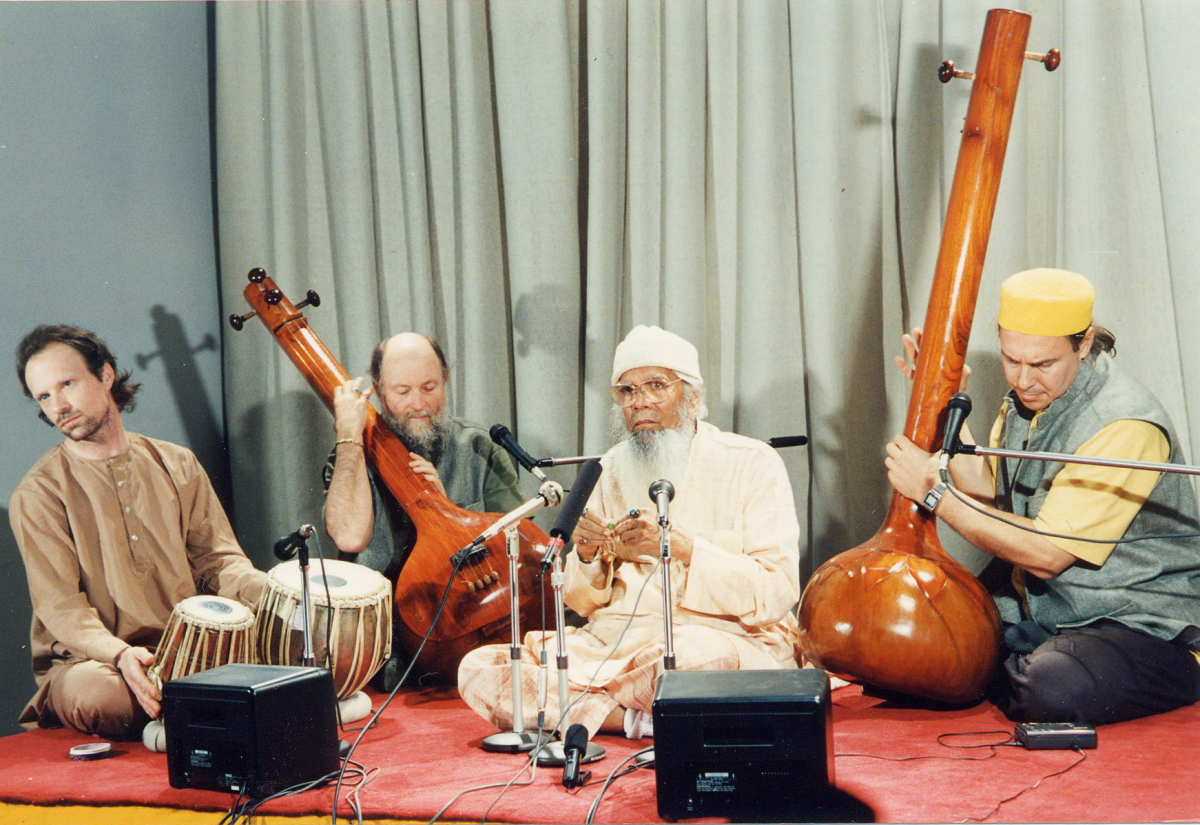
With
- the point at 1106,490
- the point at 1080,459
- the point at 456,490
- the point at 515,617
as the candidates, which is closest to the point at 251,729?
the point at 515,617

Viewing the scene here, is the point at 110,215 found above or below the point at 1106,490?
above

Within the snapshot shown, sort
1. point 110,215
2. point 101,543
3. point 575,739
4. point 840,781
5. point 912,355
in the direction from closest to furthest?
1. point 840,781
2. point 575,739
3. point 912,355
4. point 101,543
5. point 110,215

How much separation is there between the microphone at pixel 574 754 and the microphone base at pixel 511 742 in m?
0.24

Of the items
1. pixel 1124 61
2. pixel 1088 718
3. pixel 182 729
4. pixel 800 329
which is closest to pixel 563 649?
pixel 182 729

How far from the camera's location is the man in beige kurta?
317 centimetres

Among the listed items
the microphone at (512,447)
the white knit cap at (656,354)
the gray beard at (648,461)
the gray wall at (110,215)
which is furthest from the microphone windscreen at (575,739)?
the gray wall at (110,215)

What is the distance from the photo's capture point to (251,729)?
2.44 m

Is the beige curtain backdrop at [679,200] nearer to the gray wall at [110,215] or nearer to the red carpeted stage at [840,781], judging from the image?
the gray wall at [110,215]

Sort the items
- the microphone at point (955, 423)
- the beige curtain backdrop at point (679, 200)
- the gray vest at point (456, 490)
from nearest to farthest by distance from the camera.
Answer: the microphone at point (955, 423) < the beige curtain backdrop at point (679, 200) < the gray vest at point (456, 490)

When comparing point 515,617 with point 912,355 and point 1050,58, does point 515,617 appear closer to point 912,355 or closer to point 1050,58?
point 912,355

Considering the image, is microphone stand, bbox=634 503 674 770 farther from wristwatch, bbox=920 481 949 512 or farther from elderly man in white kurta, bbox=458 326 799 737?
wristwatch, bbox=920 481 949 512

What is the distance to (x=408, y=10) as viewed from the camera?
4148mm

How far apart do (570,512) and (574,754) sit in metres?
0.54

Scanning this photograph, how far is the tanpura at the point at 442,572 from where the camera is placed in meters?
3.41
